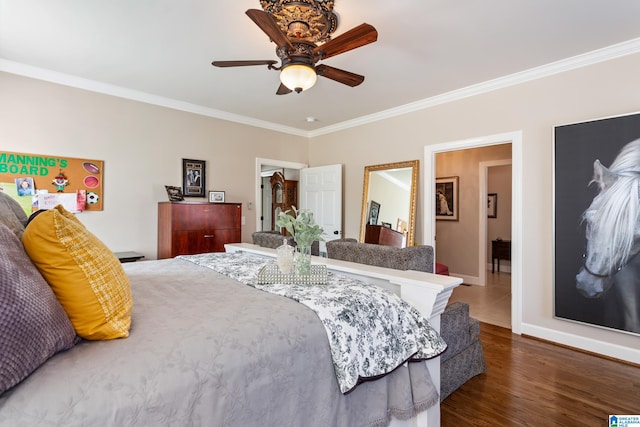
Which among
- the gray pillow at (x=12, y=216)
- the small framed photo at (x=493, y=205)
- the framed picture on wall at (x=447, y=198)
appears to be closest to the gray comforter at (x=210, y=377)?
the gray pillow at (x=12, y=216)

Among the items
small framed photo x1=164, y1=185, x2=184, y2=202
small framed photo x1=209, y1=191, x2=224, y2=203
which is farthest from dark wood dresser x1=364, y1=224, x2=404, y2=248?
Result: small framed photo x1=164, y1=185, x2=184, y2=202

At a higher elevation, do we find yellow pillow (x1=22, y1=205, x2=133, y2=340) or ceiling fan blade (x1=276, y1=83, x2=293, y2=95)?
ceiling fan blade (x1=276, y1=83, x2=293, y2=95)

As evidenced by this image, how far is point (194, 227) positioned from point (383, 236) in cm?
251

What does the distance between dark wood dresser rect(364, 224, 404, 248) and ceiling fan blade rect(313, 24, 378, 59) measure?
2.79 metres

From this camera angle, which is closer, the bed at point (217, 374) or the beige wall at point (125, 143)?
the bed at point (217, 374)

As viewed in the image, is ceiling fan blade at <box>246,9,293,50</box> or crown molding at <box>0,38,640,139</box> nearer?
ceiling fan blade at <box>246,9,293,50</box>

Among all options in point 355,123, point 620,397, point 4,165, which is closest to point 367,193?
point 355,123

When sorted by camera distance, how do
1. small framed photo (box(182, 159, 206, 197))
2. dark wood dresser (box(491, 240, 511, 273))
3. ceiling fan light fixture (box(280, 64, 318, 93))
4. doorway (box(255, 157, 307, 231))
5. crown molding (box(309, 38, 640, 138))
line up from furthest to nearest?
1. dark wood dresser (box(491, 240, 511, 273))
2. doorway (box(255, 157, 307, 231))
3. small framed photo (box(182, 159, 206, 197))
4. crown molding (box(309, 38, 640, 138))
5. ceiling fan light fixture (box(280, 64, 318, 93))

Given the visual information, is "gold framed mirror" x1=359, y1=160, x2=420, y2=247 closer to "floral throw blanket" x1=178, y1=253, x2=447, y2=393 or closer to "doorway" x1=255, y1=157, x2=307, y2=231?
"doorway" x1=255, y1=157, x2=307, y2=231

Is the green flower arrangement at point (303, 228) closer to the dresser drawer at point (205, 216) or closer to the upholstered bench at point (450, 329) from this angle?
the upholstered bench at point (450, 329)

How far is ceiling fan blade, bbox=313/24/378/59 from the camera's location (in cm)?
200

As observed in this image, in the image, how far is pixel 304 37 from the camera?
7.66 feet

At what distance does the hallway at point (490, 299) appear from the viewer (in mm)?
3877

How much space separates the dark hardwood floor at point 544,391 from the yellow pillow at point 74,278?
1.90 metres
